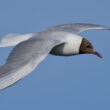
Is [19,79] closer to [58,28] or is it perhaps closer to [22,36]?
[22,36]

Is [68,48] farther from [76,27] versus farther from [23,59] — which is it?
[23,59]

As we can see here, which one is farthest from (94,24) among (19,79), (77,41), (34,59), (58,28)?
(19,79)

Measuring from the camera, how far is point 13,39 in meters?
5.46

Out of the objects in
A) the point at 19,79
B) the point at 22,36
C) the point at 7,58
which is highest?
the point at 22,36

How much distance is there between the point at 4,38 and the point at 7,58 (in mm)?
1424

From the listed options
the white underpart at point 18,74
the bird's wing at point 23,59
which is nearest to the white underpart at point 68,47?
the bird's wing at point 23,59

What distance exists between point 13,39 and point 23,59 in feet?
4.35

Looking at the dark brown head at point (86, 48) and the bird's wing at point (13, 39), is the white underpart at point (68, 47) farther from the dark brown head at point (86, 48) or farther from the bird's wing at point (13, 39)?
the bird's wing at point (13, 39)

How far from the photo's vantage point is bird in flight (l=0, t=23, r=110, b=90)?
12.5 ft

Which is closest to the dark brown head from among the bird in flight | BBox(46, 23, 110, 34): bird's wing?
the bird in flight

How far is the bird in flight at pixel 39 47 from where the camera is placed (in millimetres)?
3808

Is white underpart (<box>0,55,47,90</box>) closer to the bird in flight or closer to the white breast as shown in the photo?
the bird in flight

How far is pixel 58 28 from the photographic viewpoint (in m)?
5.86

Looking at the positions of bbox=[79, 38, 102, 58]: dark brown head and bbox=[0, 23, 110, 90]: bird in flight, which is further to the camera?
bbox=[79, 38, 102, 58]: dark brown head
